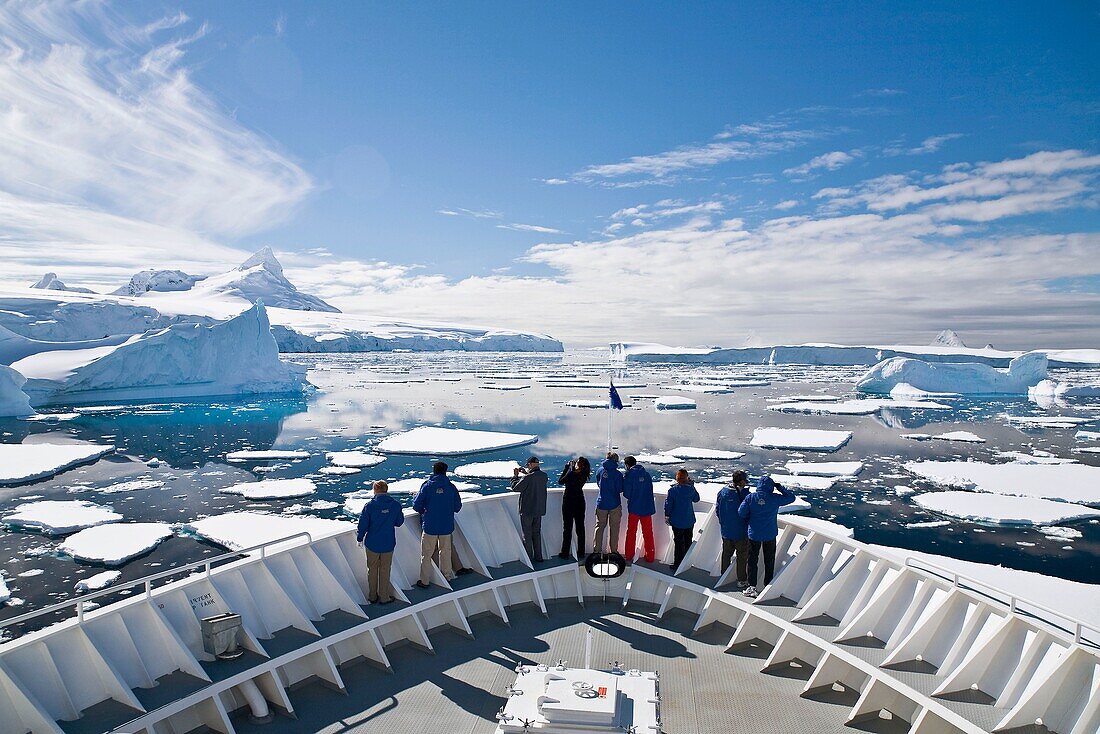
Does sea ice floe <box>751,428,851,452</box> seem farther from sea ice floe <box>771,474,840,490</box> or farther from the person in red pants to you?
the person in red pants

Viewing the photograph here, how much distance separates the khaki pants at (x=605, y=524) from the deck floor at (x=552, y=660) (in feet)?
2.01

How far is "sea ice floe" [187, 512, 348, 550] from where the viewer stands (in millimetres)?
10430

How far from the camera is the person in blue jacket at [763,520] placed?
509 cm

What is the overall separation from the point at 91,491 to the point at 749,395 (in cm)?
3523

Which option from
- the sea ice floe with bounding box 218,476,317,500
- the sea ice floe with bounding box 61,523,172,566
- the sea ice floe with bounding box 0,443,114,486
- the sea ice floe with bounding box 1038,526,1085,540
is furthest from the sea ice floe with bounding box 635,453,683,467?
the sea ice floe with bounding box 0,443,114,486

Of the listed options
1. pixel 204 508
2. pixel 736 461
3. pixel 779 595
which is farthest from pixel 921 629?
pixel 736 461

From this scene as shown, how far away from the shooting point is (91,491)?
14.5 meters

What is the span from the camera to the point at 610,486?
231 inches

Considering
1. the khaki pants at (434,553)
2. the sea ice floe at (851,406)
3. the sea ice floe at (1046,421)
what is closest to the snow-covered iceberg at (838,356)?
the sea ice floe at (851,406)

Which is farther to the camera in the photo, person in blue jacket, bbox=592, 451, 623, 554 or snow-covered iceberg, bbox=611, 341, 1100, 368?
snow-covered iceberg, bbox=611, 341, 1100, 368

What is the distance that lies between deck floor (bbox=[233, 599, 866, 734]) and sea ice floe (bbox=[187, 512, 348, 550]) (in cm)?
613

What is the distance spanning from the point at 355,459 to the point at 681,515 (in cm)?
1368

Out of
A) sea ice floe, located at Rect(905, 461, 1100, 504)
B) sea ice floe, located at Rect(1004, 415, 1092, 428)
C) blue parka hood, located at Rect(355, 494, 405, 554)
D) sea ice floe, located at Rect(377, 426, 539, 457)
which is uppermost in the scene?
blue parka hood, located at Rect(355, 494, 405, 554)

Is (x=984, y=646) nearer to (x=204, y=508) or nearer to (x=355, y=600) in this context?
(x=355, y=600)
